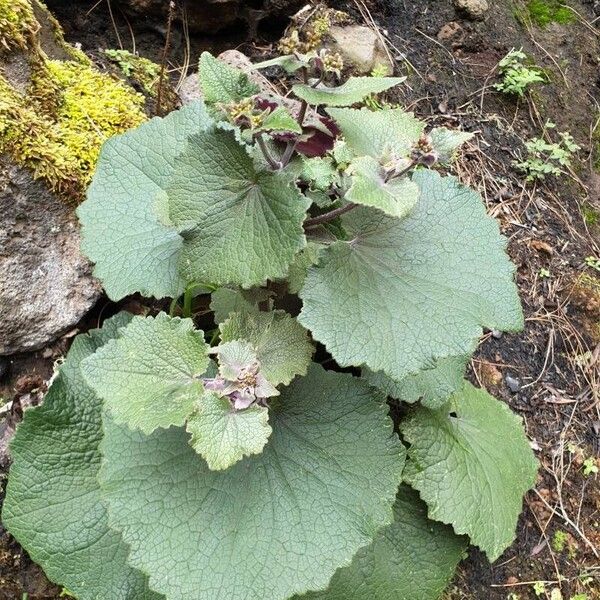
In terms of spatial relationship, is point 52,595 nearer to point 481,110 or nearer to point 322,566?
point 322,566

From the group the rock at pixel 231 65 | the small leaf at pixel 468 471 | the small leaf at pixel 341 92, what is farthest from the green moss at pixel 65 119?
the small leaf at pixel 468 471

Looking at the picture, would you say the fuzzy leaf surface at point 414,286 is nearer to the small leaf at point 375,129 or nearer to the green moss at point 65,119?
the small leaf at point 375,129

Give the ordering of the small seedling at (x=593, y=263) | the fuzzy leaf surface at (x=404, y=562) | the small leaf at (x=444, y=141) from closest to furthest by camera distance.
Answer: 1. the small leaf at (x=444, y=141)
2. the fuzzy leaf surface at (x=404, y=562)
3. the small seedling at (x=593, y=263)

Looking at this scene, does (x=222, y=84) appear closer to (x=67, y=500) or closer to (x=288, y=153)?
(x=288, y=153)

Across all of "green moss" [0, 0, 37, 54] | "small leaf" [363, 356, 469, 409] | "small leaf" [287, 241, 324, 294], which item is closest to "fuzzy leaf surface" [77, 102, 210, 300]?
"small leaf" [287, 241, 324, 294]

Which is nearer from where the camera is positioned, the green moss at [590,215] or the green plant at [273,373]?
the green plant at [273,373]

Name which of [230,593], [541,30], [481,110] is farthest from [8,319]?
[541,30]
